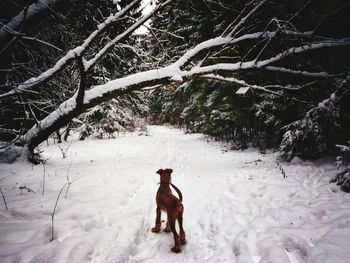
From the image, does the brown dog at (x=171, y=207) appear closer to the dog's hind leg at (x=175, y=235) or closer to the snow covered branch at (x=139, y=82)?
the dog's hind leg at (x=175, y=235)

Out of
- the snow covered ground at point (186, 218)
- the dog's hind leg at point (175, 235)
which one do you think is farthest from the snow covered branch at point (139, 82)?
the dog's hind leg at point (175, 235)

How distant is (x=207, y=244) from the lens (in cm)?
321

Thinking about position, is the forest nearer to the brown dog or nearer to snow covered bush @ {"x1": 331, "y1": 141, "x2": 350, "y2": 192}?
snow covered bush @ {"x1": 331, "y1": 141, "x2": 350, "y2": 192}

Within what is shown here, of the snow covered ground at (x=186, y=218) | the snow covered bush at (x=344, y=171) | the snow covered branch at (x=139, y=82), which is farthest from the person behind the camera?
the snow covered branch at (x=139, y=82)

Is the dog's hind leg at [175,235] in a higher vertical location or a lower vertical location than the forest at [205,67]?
lower

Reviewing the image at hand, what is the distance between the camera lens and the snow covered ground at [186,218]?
9.20ft

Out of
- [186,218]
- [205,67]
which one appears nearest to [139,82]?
[205,67]

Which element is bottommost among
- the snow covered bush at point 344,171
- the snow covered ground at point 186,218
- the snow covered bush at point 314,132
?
the snow covered ground at point 186,218

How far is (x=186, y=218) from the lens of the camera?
13.2ft

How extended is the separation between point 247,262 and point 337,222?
1710mm

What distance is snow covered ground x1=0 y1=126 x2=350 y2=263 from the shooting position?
2.80 m

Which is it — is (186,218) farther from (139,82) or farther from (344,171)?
(139,82)

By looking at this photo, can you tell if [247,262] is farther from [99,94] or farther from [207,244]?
[99,94]

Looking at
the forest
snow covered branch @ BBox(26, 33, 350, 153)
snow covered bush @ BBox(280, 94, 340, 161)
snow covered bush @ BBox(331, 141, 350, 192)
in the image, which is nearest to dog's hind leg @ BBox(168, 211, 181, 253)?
the forest
